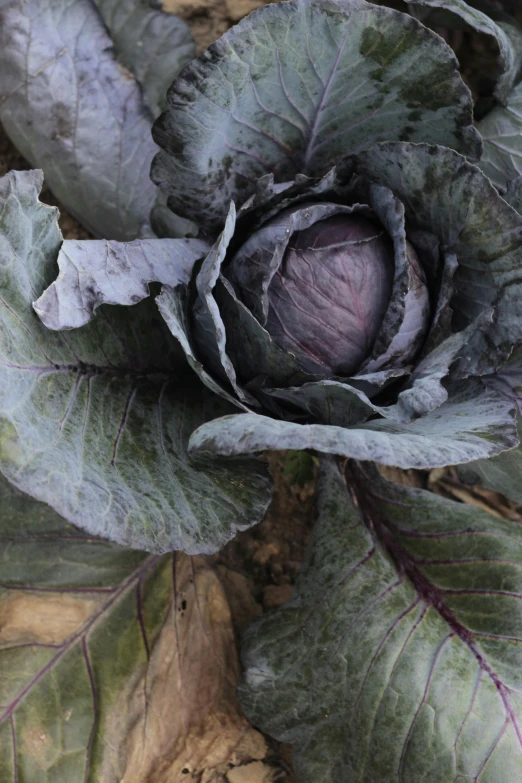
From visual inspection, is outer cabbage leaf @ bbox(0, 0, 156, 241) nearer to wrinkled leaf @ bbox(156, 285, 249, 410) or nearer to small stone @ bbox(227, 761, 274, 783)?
wrinkled leaf @ bbox(156, 285, 249, 410)

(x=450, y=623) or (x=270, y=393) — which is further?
(x=450, y=623)

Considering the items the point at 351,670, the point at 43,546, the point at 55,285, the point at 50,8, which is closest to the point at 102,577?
the point at 43,546

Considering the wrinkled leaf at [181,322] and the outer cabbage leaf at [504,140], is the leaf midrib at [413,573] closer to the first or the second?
the wrinkled leaf at [181,322]

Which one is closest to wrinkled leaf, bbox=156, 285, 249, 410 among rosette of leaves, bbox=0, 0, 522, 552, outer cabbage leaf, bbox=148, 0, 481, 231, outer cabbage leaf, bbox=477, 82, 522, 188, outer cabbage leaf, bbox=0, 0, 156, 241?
rosette of leaves, bbox=0, 0, 522, 552

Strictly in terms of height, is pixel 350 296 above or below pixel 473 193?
below

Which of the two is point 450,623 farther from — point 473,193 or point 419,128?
point 419,128
